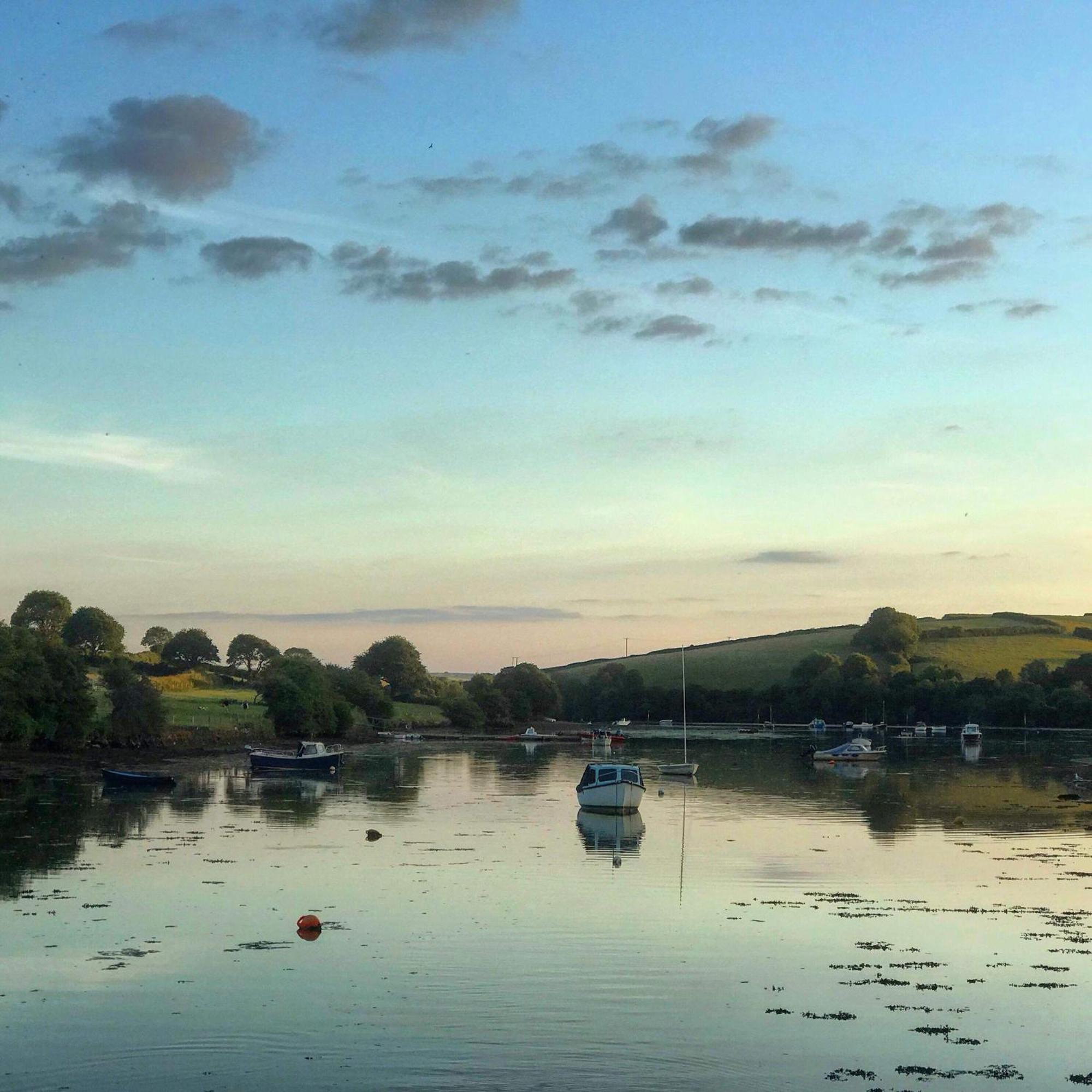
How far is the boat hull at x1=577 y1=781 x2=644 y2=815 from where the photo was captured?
6956 centimetres

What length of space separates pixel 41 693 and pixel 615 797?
48.5 meters

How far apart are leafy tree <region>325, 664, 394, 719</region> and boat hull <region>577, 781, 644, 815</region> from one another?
381 ft

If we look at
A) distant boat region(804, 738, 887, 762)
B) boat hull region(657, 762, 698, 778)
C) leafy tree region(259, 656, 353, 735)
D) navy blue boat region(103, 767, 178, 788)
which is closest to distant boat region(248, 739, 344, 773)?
navy blue boat region(103, 767, 178, 788)

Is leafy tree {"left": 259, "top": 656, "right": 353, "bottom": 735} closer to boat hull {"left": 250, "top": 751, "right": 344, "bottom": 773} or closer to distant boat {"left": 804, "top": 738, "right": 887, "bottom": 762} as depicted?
boat hull {"left": 250, "top": 751, "right": 344, "bottom": 773}

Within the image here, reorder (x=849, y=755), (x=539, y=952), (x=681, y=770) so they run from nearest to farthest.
→ (x=539, y=952) < (x=681, y=770) < (x=849, y=755)

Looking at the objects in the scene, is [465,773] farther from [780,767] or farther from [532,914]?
[532,914]

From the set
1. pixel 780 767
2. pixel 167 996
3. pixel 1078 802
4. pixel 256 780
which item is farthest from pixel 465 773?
pixel 167 996

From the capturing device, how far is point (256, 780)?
95062mm

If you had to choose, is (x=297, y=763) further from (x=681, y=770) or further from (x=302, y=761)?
(x=681, y=770)

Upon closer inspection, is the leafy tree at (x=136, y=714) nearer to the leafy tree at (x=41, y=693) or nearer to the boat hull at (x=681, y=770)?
the leafy tree at (x=41, y=693)

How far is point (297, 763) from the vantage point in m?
102

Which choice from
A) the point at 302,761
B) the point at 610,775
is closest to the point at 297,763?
the point at 302,761

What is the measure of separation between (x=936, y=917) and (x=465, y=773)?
239 ft

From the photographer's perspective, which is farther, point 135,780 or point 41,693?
point 41,693
